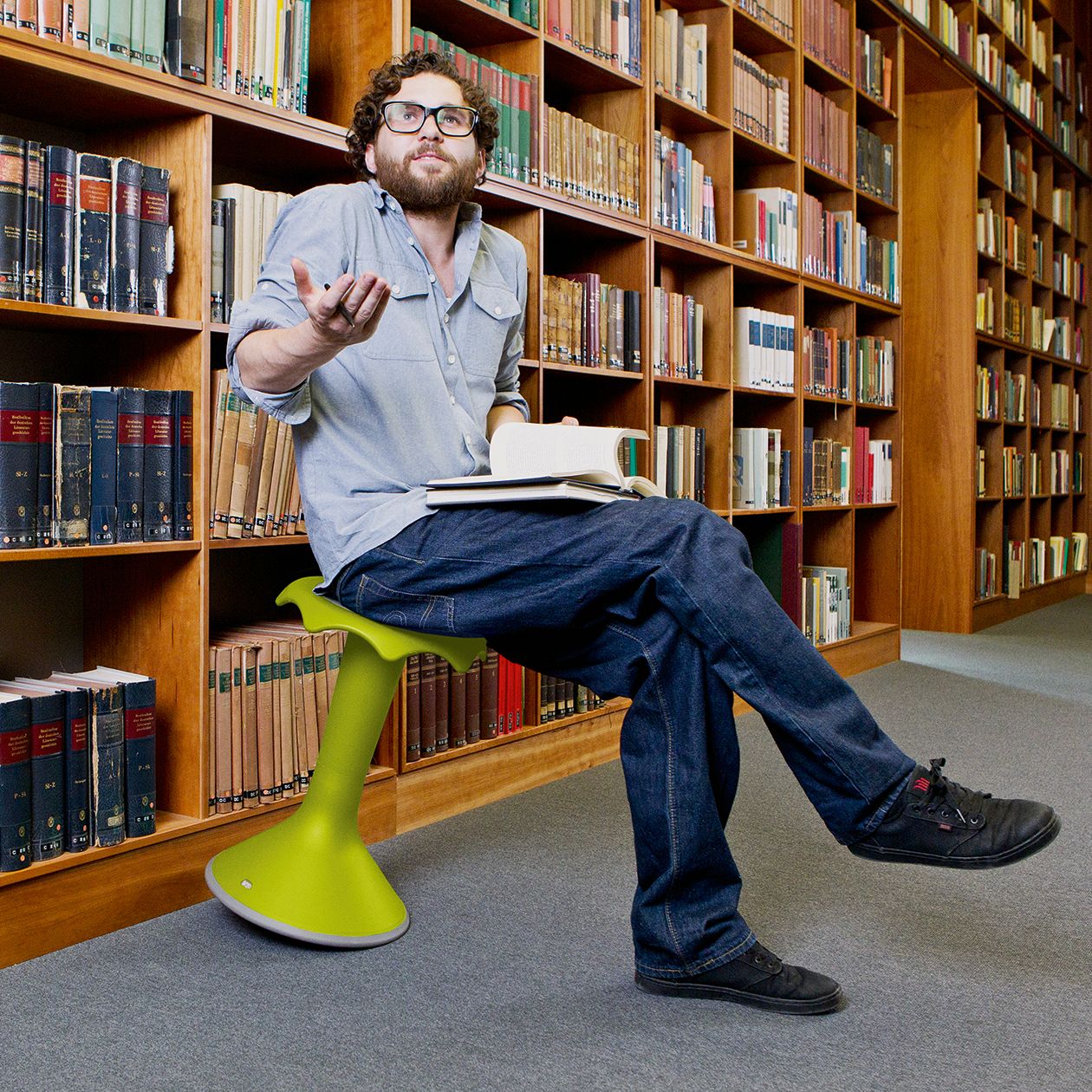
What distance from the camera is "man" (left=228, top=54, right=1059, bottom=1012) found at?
→ 1464 mm

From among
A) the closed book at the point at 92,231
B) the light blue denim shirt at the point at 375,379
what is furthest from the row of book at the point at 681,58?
the closed book at the point at 92,231

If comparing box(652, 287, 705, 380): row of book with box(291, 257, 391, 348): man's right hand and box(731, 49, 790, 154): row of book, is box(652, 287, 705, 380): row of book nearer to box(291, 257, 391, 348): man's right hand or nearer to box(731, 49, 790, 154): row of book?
box(731, 49, 790, 154): row of book

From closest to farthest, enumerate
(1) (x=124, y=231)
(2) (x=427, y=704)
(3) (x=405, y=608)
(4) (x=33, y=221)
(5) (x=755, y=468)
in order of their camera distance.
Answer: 1. (3) (x=405, y=608)
2. (4) (x=33, y=221)
3. (1) (x=124, y=231)
4. (2) (x=427, y=704)
5. (5) (x=755, y=468)

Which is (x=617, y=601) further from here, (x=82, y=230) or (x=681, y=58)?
(x=681, y=58)

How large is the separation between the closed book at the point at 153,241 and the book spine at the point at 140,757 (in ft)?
1.99

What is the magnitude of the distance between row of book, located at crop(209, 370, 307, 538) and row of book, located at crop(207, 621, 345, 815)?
20 centimetres

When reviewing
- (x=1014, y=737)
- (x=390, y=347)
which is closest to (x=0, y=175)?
(x=390, y=347)

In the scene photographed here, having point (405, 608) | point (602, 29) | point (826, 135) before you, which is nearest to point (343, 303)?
point (405, 608)

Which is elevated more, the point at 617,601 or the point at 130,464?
the point at 130,464

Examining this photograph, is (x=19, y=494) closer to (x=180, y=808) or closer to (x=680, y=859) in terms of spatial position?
(x=180, y=808)

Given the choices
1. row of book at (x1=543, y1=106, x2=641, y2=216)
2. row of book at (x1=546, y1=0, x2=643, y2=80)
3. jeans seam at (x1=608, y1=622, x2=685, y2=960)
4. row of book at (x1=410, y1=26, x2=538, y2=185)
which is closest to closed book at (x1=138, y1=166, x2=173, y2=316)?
row of book at (x1=410, y1=26, x2=538, y2=185)

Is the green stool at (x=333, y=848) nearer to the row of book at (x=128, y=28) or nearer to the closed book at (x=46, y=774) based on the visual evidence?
the closed book at (x=46, y=774)

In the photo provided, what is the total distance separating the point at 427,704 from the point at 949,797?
1.20 metres

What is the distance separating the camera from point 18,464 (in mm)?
1718
